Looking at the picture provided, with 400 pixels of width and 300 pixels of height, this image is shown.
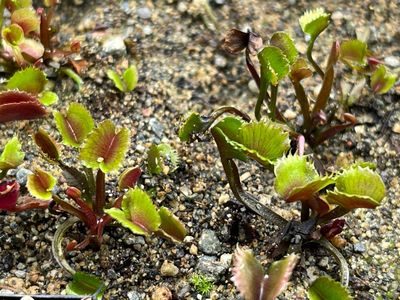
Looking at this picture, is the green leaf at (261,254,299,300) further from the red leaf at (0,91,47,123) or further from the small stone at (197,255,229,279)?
the red leaf at (0,91,47,123)

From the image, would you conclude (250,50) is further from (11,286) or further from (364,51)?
(11,286)

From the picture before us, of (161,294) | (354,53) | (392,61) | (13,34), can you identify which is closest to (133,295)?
(161,294)

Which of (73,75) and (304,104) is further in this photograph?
(73,75)

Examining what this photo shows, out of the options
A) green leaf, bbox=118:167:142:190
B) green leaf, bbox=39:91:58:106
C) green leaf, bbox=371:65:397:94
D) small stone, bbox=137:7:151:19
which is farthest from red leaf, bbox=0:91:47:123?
green leaf, bbox=371:65:397:94

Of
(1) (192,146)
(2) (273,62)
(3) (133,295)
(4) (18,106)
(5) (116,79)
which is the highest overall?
(2) (273,62)

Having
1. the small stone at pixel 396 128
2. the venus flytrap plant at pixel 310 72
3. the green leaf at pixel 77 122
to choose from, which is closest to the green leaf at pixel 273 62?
the venus flytrap plant at pixel 310 72

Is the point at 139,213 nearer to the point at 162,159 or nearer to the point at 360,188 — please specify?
the point at 162,159

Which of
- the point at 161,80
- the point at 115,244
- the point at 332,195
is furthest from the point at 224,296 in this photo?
the point at 161,80
